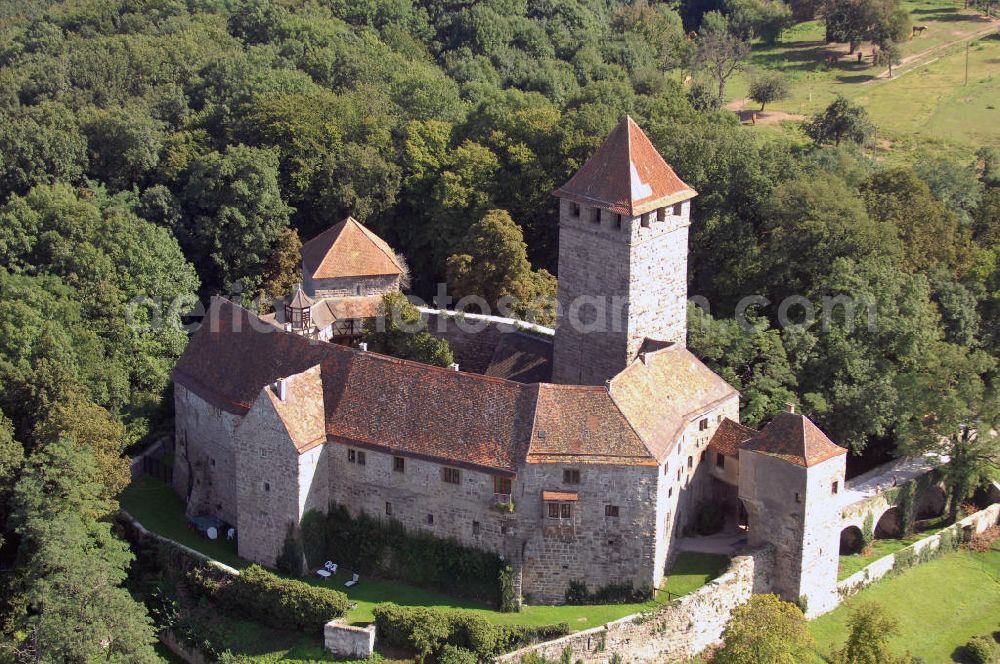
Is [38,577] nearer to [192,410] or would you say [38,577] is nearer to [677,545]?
[192,410]

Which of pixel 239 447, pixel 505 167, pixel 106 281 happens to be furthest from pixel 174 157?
pixel 239 447

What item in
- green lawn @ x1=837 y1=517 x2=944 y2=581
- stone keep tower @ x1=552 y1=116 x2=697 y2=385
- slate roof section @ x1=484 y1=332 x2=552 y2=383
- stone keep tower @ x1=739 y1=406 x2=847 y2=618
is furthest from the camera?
slate roof section @ x1=484 y1=332 x2=552 y2=383

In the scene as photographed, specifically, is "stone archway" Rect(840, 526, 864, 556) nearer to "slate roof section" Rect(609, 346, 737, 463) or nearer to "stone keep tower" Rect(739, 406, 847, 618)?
"stone keep tower" Rect(739, 406, 847, 618)

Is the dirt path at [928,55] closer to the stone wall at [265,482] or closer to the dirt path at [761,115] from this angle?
the dirt path at [761,115]

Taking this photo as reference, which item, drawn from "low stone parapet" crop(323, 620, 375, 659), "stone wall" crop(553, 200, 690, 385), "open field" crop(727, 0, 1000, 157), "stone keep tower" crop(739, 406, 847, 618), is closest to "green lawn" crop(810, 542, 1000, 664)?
"stone keep tower" crop(739, 406, 847, 618)

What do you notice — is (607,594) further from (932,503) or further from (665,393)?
(932,503)
